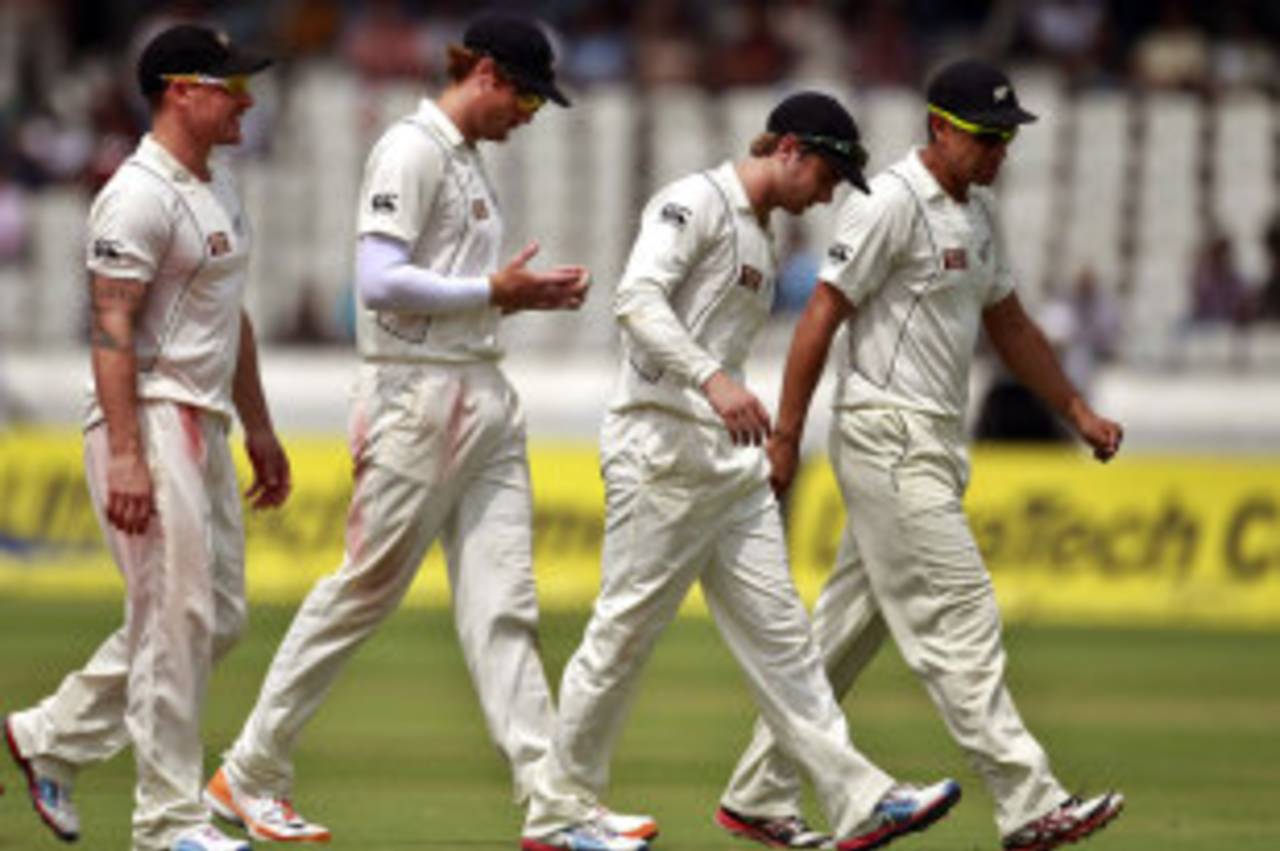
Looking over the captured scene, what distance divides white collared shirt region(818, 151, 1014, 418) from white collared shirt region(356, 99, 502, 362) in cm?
99

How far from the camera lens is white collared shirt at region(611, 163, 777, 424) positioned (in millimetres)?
8844

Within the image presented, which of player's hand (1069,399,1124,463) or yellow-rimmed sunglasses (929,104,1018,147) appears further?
player's hand (1069,399,1124,463)

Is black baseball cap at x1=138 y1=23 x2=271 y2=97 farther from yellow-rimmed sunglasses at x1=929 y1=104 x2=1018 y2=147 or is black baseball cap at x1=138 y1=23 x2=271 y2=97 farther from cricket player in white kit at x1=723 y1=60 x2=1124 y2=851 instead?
yellow-rimmed sunglasses at x1=929 y1=104 x2=1018 y2=147

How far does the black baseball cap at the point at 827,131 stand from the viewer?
891 centimetres

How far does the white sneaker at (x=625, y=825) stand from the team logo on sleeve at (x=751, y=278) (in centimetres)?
145

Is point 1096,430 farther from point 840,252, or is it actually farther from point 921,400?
point 840,252

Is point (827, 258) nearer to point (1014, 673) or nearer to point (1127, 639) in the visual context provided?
point (1014, 673)

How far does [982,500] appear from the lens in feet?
63.8

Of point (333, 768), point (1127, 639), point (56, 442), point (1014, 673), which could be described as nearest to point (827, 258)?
point (333, 768)

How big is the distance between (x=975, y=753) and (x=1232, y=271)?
14.8 metres

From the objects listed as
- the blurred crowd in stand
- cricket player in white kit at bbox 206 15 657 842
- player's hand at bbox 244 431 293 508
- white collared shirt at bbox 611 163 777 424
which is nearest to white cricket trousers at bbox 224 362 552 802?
cricket player in white kit at bbox 206 15 657 842

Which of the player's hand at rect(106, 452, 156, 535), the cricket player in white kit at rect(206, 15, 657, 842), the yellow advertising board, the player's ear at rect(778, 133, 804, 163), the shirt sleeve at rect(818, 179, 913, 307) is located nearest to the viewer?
the player's hand at rect(106, 452, 156, 535)

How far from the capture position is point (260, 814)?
30.8 feet

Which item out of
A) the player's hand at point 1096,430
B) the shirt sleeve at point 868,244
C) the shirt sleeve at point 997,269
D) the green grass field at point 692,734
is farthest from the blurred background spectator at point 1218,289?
the shirt sleeve at point 868,244
